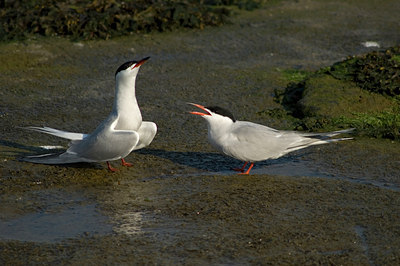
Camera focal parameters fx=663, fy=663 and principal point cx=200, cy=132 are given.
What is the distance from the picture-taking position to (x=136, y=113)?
568 centimetres

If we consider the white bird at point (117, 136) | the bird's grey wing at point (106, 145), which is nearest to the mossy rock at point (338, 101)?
the white bird at point (117, 136)

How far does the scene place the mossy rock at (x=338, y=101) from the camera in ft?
22.2

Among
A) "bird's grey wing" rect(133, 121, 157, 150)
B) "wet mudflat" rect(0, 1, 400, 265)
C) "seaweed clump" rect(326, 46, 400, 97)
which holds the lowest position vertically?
"wet mudflat" rect(0, 1, 400, 265)

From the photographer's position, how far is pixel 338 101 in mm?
6918

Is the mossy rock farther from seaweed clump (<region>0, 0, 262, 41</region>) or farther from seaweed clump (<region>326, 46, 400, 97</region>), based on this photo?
seaweed clump (<region>0, 0, 262, 41</region>)

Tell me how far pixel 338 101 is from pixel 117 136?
2.68 metres

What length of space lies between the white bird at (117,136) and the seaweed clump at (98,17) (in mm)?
3378

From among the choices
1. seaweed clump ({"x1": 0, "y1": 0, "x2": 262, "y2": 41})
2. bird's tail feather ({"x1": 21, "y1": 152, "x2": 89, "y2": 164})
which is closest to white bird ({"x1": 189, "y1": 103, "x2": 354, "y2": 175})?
bird's tail feather ({"x1": 21, "y1": 152, "x2": 89, "y2": 164})

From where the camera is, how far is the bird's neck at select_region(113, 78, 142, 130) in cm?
559

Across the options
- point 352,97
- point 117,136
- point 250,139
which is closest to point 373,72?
point 352,97

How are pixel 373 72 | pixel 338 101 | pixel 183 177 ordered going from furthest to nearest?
pixel 373 72 < pixel 338 101 < pixel 183 177

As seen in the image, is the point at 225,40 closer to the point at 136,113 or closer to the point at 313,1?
the point at 313,1

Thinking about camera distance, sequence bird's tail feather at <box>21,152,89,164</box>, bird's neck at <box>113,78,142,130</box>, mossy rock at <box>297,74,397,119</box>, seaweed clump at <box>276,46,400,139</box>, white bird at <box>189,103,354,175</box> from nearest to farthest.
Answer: bird's tail feather at <box>21,152,89,164</box> < white bird at <box>189,103,354,175</box> < bird's neck at <box>113,78,142,130</box> < seaweed clump at <box>276,46,400,139</box> < mossy rock at <box>297,74,397,119</box>

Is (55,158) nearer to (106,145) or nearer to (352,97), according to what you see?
(106,145)
